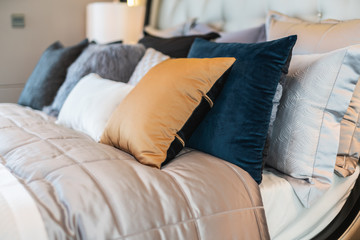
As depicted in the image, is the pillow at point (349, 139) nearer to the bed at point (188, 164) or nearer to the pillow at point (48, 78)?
the bed at point (188, 164)

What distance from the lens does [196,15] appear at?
2.30 m

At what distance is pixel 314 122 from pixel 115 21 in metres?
2.10

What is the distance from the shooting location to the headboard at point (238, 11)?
56.8 inches

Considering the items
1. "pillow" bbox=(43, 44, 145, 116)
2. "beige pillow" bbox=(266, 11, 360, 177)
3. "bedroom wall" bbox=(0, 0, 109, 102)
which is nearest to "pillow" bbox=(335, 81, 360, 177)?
"beige pillow" bbox=(266, 11, 360, 177)

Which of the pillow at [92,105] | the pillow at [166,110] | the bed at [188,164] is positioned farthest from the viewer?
the pillow at [92,105]

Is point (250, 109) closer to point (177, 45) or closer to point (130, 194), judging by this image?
point (130, 194)

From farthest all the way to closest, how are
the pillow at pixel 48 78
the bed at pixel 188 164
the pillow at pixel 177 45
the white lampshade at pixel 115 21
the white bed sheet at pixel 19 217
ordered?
the white lampshade at pixel 115 21 → the pillow at pixel 48 78 → the pillow at pixel 177 45 → the bed at pixel 188 164 → the white bed sheet at pixel 19 217

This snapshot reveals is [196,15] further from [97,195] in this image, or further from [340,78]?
[97,195]

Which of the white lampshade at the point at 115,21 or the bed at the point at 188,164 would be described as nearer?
the bed at the point at 188,164

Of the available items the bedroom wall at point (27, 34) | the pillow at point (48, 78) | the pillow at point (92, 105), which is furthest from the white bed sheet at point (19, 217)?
the bedroom wall at point (27, 34)

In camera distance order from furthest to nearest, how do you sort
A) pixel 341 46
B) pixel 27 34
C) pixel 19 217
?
pixel 27 34, pixel 341 46, pixel 19 217

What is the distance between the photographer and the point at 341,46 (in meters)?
1.20

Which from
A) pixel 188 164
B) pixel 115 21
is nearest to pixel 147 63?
pixel 188 164

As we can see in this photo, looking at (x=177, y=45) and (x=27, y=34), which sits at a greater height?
(x=177, y=45)
